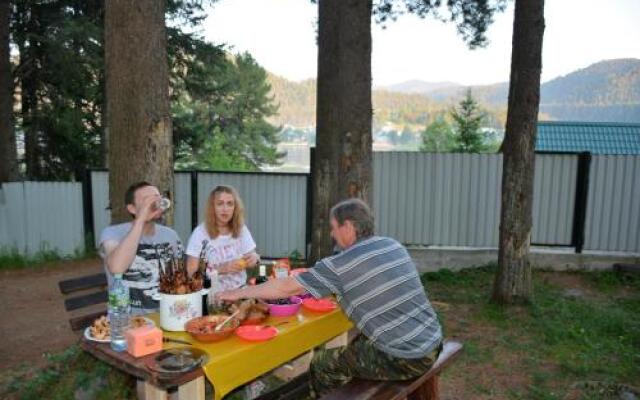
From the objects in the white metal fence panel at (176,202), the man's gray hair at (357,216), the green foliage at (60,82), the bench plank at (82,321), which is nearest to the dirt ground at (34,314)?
the white metal fence panel at (176,202)

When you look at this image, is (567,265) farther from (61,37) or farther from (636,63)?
(636,63)

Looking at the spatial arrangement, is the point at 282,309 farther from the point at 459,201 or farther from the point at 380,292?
the point at 459,201

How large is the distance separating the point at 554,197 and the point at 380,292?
6299mm

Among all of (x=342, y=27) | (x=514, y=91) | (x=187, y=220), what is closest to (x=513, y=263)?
(x=514, y=91)

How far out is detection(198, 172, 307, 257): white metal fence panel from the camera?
898cm

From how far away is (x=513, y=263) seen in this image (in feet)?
19.4

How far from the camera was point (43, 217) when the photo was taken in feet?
34.1

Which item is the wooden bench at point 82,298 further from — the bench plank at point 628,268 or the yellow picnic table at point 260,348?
the bench plank at point 628,268

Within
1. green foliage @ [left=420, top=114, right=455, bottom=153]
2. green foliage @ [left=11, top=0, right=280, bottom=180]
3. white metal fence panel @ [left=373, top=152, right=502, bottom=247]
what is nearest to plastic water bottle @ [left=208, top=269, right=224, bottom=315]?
white metal fence panel @ [left=373, top=152, right=502, bottom=247]

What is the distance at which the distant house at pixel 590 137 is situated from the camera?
17872 mm

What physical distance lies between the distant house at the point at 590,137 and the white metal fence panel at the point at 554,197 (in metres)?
9.93

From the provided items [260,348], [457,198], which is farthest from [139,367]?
[457,198]

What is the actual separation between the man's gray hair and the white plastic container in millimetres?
937

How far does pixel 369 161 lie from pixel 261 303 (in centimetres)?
280
